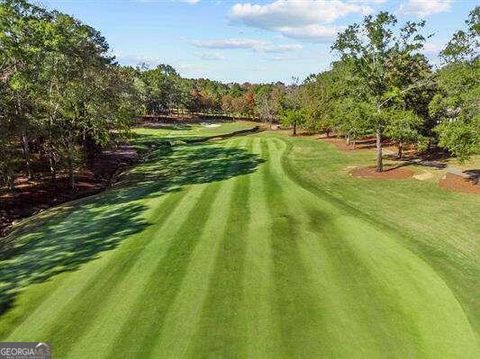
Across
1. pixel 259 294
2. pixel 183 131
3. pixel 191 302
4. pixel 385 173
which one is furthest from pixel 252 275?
pixel 183 131

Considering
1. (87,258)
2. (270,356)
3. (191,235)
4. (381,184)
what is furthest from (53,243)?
(381,184)

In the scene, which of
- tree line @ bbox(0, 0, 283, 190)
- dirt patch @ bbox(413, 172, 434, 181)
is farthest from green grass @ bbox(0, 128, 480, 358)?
tree line @ bbox(0, 0, 283, 190)

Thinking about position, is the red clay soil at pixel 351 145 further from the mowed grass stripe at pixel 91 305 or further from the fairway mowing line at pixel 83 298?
the mowed grass stripe at pixel 91 305

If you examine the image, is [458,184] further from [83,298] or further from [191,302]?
[83,298]

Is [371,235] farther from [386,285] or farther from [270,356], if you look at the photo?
[270,356]

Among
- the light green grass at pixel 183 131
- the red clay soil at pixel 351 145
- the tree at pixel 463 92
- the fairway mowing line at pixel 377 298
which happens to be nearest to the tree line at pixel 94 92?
the tree at pixel 463 92

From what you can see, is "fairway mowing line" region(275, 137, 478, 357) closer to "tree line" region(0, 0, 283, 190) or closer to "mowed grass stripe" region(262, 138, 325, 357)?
"mowed grass stripe" region(262, 138, 325, 357)
